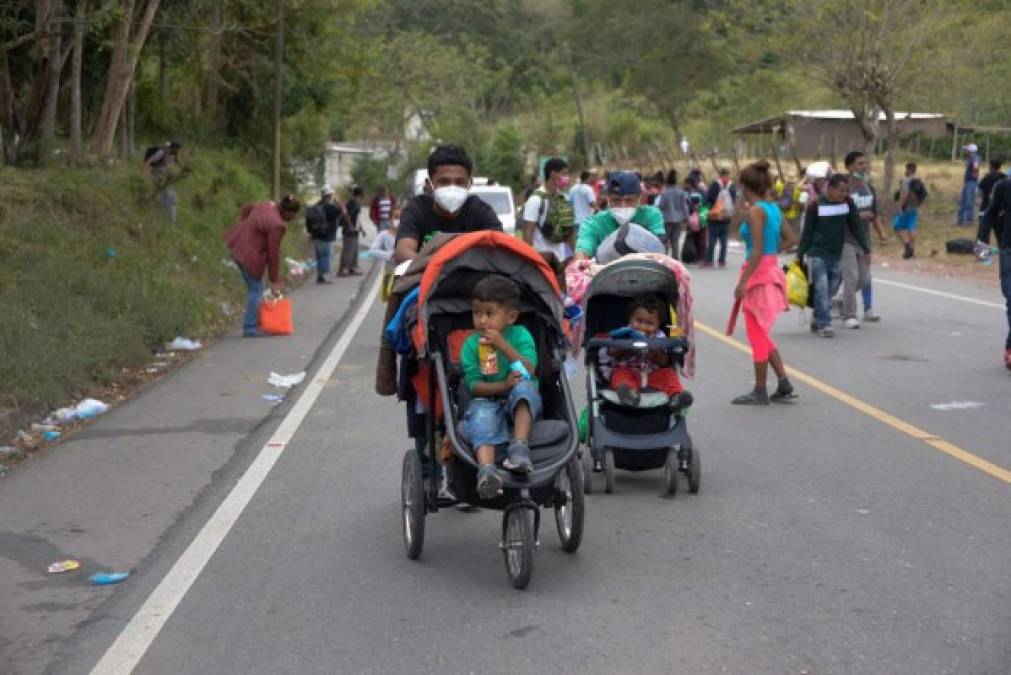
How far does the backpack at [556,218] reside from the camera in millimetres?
14414

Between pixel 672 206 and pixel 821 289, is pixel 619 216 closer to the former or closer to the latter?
pixel 821 289

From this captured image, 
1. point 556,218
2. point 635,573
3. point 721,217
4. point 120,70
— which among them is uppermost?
point 120,70

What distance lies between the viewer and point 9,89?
78.1 feet

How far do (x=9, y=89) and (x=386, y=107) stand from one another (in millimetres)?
64304

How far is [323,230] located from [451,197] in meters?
20.2

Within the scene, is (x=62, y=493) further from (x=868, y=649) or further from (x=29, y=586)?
(x=868, y=649)

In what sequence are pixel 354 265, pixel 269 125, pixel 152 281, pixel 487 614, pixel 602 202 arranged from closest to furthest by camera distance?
1. pixel 487 614
2. pixel 152 281
3. pixel 602 202
4. pixel 354 265
5. pixel 269 125

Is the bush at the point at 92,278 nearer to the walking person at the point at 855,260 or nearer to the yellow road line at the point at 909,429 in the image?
the yellow road line at the point at 909,429

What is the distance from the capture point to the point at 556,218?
14445 mm

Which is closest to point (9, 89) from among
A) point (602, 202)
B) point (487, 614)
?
point (602, 202)

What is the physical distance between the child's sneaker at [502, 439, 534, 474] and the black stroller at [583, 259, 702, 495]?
78.3 inches

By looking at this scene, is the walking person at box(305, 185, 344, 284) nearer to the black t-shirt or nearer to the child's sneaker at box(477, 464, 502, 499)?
the black t-shirt

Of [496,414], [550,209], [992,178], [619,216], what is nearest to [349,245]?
[992,178]

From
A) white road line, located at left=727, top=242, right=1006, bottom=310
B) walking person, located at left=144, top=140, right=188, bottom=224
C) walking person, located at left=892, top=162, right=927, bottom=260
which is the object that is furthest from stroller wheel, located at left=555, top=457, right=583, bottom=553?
walking person, located at left=892, top=162, right=927, bottom=260
